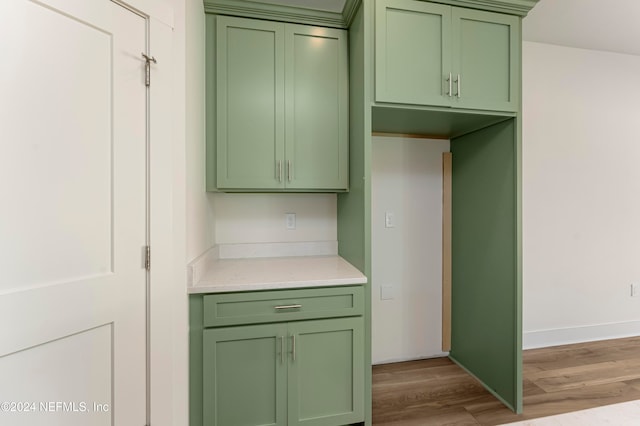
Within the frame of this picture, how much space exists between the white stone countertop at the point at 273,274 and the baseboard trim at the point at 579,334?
1954 millimetres

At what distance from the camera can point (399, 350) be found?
2324 mm

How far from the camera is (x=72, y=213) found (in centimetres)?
105

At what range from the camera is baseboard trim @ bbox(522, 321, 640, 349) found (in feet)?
8.29

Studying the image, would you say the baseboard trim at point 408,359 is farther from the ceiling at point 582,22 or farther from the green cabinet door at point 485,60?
the ceiling at point 582,22

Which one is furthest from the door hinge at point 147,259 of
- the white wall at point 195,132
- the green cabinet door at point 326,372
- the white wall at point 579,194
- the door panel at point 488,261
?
the white wall at point 579,194

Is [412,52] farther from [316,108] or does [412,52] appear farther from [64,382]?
[64,382]

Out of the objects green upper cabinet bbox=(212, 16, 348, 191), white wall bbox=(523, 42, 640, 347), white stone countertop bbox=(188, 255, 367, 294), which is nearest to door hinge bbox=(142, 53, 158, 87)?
green upper cabinet bbox=(212, 16, 348, 191)

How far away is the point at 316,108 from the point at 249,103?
0.41 meters

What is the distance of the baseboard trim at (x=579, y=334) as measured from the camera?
99.5 inches

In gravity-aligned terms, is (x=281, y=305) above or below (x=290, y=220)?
below

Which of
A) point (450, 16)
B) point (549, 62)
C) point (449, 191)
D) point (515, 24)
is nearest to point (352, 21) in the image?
point (450, 16)

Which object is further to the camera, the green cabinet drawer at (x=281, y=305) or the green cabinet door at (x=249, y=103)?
the green cabinet door at (x=249, y=103)

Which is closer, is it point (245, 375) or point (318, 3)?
point (245, 375)

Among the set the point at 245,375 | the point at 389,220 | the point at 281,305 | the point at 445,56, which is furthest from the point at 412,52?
the point at 245,375
